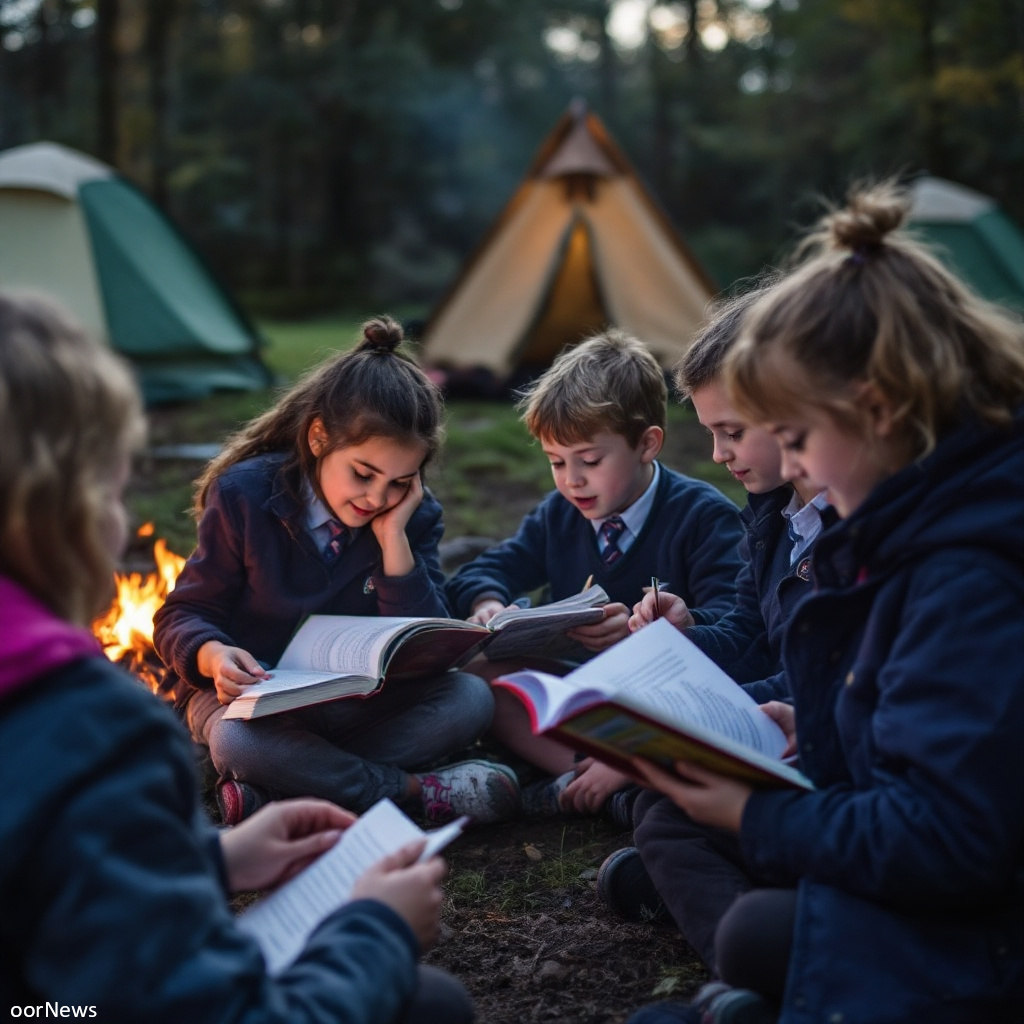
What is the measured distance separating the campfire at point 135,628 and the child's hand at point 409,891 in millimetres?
1922

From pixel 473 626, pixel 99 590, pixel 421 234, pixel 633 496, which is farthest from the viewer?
pixel 421 234

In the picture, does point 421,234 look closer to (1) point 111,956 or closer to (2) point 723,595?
(2) point 723,595

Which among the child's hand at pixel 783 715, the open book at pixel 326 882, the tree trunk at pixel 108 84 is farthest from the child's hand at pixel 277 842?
the tree trunk at pixel 108 84

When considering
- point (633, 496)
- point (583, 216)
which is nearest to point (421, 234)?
point (583, 216)

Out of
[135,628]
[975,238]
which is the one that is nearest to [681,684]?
[135,628]

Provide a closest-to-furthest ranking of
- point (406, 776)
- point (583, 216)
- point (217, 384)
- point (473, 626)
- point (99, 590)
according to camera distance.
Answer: point (99, 590)
point (473, 626)
point (406, 776)
point (217, 384)
point (583, 216)

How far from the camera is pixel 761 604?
263 cm

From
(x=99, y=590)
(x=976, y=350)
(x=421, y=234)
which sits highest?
(x=976, y=350)

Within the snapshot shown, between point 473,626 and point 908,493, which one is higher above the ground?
point 908,493

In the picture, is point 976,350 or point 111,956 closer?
point 111,956

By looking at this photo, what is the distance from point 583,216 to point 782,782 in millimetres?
8704

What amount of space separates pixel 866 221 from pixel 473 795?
1724 millimetres

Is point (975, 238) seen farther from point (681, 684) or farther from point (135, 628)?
point (681, 684)

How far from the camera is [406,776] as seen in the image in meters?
2.87
